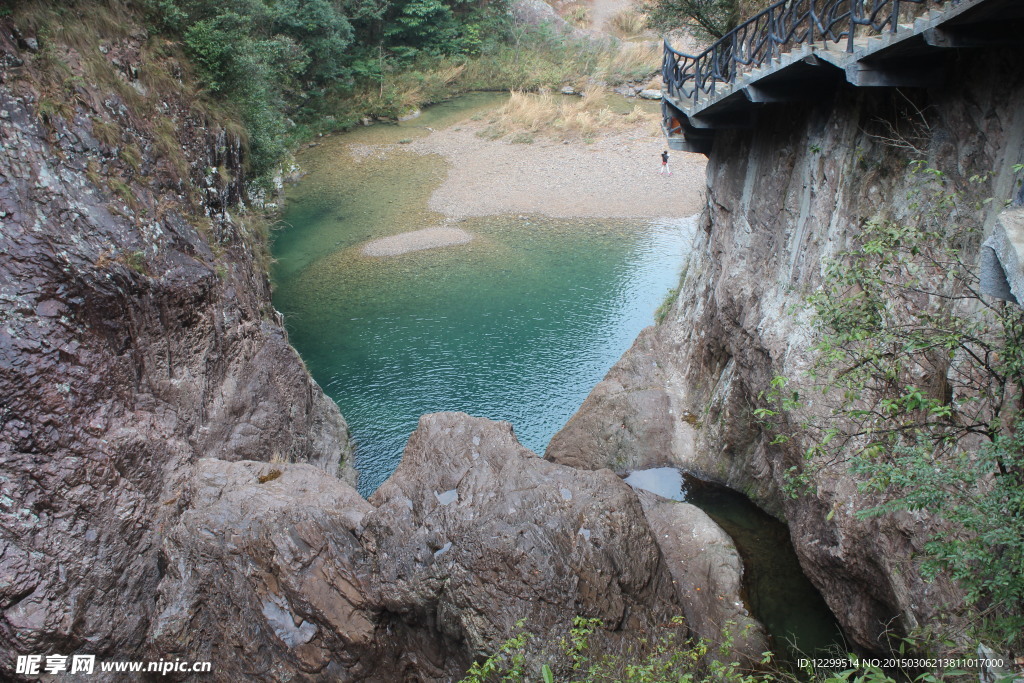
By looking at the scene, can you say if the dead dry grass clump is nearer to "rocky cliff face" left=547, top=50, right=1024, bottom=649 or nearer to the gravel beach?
the gravel beach

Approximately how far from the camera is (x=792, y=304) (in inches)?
428

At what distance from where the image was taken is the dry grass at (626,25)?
4766cm

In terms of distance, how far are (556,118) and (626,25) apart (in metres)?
16.4

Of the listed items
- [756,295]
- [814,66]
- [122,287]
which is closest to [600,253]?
[756,295]

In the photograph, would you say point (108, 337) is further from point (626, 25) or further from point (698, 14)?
point (626, 25)

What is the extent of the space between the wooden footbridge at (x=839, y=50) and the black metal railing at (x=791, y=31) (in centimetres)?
2

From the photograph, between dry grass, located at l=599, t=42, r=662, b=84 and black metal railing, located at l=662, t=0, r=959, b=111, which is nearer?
black metal railing, located at l=662, t=0, r=959, b=111

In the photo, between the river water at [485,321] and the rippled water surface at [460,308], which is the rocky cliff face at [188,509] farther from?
the rippled water surface at [460,308]

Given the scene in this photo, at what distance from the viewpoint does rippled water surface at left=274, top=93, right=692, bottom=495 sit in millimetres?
17688

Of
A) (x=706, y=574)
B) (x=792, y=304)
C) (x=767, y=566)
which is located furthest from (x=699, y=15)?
(x=706, y=574)

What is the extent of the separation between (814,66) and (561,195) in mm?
21348

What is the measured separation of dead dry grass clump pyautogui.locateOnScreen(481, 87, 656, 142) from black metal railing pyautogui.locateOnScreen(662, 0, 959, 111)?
2072 centimetres

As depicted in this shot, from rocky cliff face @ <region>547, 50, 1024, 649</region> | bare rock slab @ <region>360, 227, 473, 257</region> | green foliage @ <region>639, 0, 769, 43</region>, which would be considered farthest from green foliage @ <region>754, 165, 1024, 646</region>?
bare rock slab @ <region>360, 227, 473, 257</region>

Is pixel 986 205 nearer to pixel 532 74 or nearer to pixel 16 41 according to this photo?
pixel 16 41
